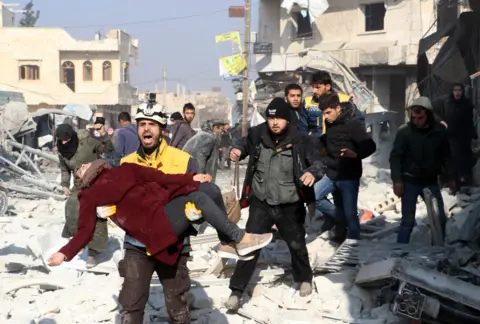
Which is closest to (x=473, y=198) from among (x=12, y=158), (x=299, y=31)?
(x=12, y=158)

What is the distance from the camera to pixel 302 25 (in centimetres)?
2991

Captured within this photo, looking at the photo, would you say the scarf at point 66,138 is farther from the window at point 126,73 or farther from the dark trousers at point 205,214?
the window at point 126,73

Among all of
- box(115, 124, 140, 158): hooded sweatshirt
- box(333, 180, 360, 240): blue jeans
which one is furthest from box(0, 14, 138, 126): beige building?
box(333, 180, 360, 240): blue jeans

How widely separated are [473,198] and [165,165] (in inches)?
263

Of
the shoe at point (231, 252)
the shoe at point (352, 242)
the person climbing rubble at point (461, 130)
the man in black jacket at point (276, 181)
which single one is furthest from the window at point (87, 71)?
the shoe at point (231, 252)

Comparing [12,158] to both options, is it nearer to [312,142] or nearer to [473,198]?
[473,198]

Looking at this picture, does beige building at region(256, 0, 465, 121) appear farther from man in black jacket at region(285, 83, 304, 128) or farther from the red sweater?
the red sweater

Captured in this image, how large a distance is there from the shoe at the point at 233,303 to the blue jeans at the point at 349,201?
1.82 meters

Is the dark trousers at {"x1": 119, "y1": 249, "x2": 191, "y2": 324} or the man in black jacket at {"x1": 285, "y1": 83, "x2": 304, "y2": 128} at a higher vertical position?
the man in black jacket at {"x1": 285, "y1": 83, "x2": 304, "y2": 128}

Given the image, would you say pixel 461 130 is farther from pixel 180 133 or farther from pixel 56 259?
pixel 56 259

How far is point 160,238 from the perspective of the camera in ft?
13.3

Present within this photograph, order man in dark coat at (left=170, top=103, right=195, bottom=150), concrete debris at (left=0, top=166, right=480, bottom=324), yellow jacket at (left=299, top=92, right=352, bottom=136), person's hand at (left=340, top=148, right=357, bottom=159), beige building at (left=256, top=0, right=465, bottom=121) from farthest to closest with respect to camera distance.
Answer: beige building at (left=256, top=0, right=465, bottom=121) → man in dark coat at (left=170, top=103, right=195, bottom=150) → yellow jacket at (left=299, top=92, right=352, bottom=136) → person's hand at (left=340, top=148, right=357, bottom=159) → concrete debris at (left=0, top=166, right=480, bottom=324)

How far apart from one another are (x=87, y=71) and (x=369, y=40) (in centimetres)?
2724

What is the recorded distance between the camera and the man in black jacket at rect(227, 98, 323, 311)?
5.40 metres
